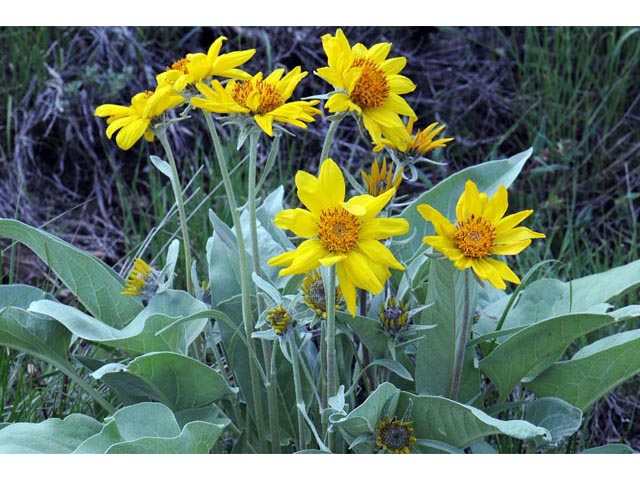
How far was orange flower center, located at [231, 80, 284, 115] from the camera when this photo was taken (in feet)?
4.56

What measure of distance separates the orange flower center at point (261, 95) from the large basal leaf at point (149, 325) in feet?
1.14

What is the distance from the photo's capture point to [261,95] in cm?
139

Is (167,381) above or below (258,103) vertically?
below

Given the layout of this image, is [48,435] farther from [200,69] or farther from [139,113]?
[200,69]

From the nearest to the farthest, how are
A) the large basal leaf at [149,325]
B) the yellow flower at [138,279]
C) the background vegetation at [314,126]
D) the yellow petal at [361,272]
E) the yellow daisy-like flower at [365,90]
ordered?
the yellow petal at [361,272]
the yellow daisy-like flower at [365,90]
the large basal leaf at [149,325]
the yellow flower at [138,279]
the background vegetation at [314,126]

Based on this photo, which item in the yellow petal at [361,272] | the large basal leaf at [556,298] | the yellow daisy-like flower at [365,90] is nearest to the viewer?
the yellow petal at [361,272]

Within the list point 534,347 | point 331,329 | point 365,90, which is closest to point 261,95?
point 365,90

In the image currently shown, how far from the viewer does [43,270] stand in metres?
2.71

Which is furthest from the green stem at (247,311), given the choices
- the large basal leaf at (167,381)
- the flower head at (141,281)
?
the flower head at (141,281)

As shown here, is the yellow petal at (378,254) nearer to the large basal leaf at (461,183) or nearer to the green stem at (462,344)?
the green stem at (462,344)

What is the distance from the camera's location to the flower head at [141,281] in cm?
159

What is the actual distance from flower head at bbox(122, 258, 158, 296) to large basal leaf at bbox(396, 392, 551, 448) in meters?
0.50

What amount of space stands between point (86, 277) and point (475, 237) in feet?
2.58

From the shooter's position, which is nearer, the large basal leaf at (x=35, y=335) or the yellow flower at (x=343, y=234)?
the yellow flower at (x=343, y=234)
